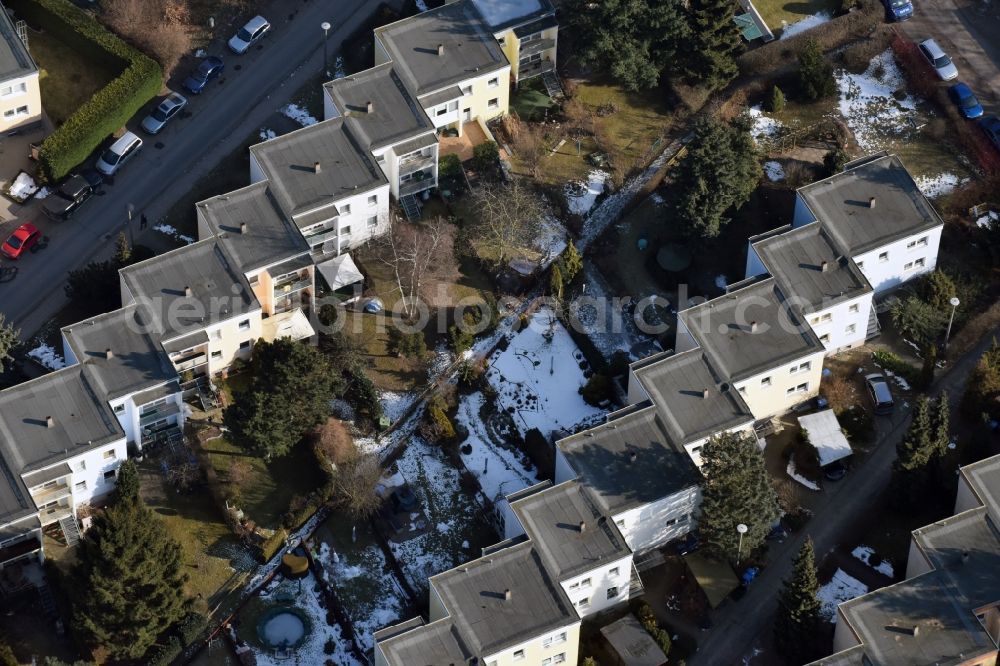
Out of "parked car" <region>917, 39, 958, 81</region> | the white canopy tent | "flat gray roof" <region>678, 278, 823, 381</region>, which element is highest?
"flat gray roof" <region>678, 278, 823, 381</region>

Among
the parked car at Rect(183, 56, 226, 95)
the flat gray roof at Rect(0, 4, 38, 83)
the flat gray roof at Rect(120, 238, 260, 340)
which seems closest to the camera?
the flat gray roof at Rect(120, 238, 260, 340)

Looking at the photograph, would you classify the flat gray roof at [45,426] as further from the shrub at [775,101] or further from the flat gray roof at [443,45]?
the shrub at [775,101]

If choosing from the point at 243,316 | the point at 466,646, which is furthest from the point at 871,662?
the point at 243,316

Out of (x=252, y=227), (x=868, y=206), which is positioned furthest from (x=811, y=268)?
(x=252, y=227)

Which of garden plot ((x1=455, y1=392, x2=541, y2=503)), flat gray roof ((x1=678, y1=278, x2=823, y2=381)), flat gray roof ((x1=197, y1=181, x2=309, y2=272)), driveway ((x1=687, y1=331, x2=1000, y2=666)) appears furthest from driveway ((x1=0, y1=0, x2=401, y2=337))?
driveway ((x1=687, y1=331, x2=1000, y2=666))

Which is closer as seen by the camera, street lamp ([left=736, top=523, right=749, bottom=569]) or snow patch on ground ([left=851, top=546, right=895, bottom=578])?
street lamp ([left=736, top=523, right=749, bottom=569])

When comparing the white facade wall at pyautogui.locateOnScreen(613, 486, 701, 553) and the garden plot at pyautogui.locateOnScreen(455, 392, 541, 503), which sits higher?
the garden plot at pyautogui.locateOnScreen(455, 392, 541, 503)

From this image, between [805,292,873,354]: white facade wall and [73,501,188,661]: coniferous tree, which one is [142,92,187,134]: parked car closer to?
[73,501,188,661]: coniferous tree
